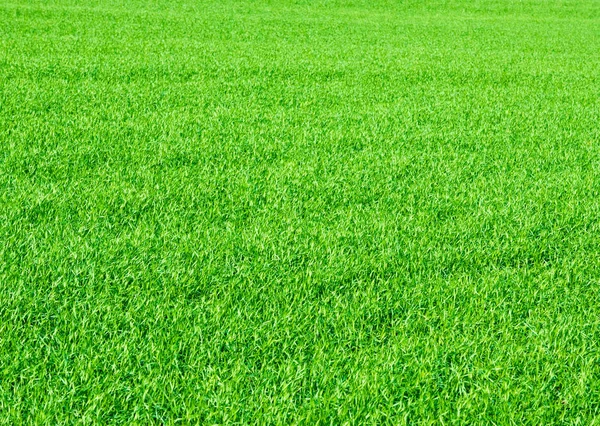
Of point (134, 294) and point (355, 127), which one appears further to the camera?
point (355, 127)

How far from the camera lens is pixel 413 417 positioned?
2.26m

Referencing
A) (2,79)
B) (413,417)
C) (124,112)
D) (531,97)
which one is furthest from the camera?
(531,97)

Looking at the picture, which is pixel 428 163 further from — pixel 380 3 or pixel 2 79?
pixel 380 3

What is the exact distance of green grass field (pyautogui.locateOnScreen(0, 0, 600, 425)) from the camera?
234cm

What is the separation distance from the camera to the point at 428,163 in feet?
16.4

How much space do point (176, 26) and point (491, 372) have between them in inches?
474

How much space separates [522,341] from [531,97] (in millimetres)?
6008

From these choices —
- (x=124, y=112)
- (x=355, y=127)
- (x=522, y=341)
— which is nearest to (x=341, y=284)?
(x=522, y=341)

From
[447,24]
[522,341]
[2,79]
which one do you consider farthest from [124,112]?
[447,24]

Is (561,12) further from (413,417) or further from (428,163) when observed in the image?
(413,417)

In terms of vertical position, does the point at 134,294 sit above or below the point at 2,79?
below

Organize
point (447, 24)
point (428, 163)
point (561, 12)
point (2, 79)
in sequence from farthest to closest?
1. point (561, 12)
2. point (447, 24)
3. point (2, 79)
4. point (428, 163)

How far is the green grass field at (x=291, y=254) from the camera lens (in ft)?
7.67

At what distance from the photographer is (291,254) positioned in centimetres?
329
